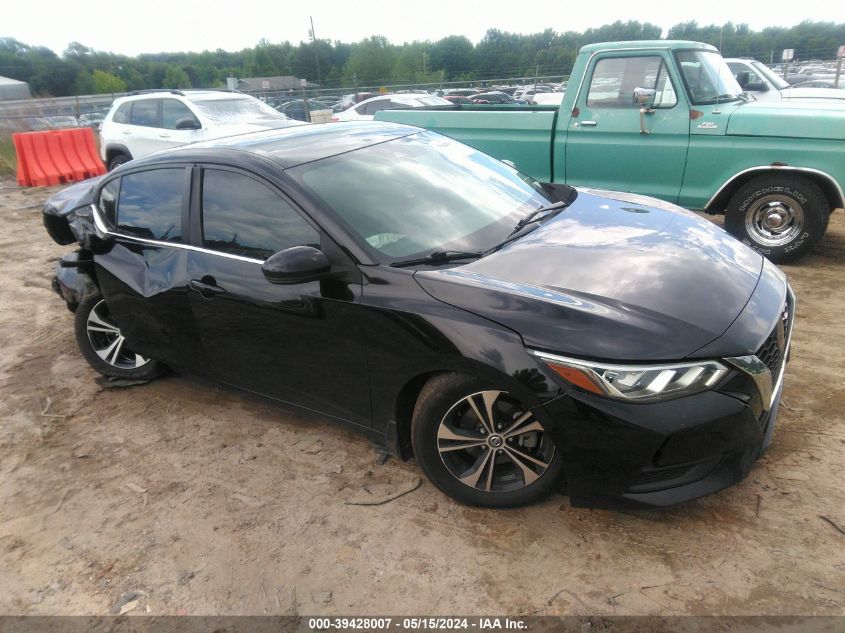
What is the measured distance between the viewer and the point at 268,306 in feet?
10.0

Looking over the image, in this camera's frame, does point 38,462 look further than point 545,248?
Yes

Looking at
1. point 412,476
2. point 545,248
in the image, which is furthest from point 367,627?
point 545,248

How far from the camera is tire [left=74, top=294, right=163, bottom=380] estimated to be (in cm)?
433

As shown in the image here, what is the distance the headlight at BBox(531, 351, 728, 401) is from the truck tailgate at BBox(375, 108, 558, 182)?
4.79 m

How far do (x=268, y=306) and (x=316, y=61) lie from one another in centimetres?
4306

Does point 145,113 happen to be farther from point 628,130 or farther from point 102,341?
point 628,130

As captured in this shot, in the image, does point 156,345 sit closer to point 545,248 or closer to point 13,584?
point 13,584

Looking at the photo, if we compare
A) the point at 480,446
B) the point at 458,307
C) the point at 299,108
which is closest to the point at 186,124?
the point at 458,307

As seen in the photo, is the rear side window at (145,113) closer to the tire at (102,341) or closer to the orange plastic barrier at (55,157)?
the orange plastic barrier at (55,157)

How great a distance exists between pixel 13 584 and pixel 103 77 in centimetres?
7426

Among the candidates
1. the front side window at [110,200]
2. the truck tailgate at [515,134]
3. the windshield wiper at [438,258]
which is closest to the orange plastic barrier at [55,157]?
the truck tailgate at [515,134]

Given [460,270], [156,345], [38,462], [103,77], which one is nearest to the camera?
[460,270]

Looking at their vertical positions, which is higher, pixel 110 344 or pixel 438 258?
pixel 438 258

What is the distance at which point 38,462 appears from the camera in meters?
3.50
